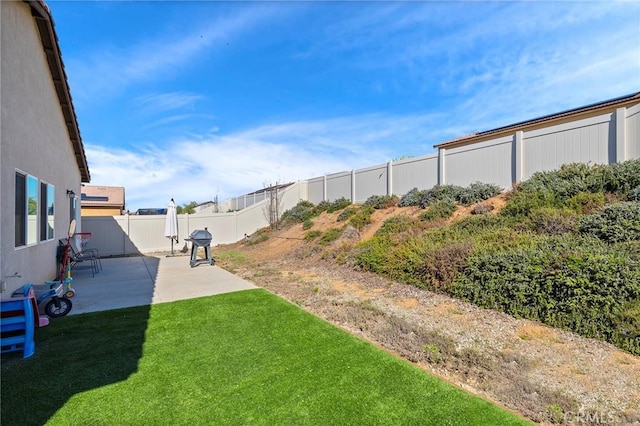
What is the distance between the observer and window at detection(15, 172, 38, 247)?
4.91 meters

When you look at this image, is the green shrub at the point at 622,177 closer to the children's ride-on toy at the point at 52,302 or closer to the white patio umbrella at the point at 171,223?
the children's ride-on toy at the point at 52,302

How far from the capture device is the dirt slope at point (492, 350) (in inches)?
113

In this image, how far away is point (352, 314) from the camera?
5.34m

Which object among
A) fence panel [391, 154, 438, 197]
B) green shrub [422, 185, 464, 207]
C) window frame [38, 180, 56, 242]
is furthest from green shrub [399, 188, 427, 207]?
window frame [38, 180, 56, 242]

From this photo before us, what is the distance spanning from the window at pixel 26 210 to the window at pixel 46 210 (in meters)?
0.54

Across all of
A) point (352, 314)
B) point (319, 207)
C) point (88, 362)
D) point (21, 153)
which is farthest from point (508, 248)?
point (319, 207)

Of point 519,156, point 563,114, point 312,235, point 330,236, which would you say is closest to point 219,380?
point 330,236

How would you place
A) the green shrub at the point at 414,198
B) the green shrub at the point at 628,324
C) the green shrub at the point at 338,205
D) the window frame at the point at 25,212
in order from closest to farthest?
the green shrub at the point at 628,324, the window frame at the point at 25,212, the green shrub at the point at 414,198, the green shrub at the point at 338,205

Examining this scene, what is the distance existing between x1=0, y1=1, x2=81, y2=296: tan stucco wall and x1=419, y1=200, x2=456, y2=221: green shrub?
10.6 meters

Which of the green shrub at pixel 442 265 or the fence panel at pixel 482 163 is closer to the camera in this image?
the green shrub at pixel 442 265

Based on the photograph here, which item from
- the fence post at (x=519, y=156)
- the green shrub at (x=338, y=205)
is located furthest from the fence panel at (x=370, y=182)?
the fence post at (x=519, y=156)

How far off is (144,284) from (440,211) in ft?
31.6

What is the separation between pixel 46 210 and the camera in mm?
6609

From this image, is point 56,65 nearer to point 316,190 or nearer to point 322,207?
point 322,207
